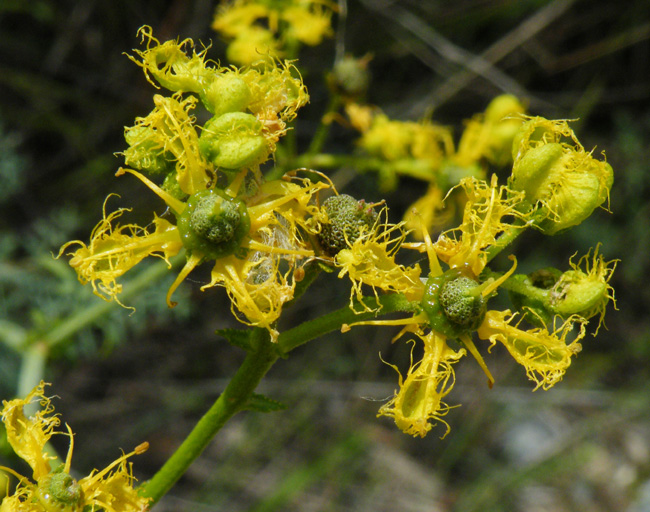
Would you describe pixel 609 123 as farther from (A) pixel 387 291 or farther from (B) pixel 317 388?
(A) pixel 387 291

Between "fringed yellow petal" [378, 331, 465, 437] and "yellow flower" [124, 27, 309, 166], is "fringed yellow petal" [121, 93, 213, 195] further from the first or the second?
"fringed yellow petal" [378, 331, 465, 437]

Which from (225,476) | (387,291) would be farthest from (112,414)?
(387,291)

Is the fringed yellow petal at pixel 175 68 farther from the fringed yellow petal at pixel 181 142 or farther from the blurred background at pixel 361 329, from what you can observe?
the blurred background at pixel 361 329

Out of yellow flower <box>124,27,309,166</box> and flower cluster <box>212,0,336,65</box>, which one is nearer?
yellow flower <box>124,27,309,166</box>

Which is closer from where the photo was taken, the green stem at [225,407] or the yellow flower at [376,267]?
the yellow flower at [376,267]

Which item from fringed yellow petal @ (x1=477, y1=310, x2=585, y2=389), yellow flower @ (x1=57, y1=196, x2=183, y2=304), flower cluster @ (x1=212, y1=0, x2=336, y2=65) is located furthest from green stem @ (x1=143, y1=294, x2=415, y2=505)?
flower cluster @ (x1=212, y1=0, x2=336, y2=65)

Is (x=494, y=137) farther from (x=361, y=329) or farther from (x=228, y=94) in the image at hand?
(x=361, y=329)

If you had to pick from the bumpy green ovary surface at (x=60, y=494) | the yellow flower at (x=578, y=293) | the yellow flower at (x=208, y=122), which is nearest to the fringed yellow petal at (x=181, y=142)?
the yellow flower at (x=208, y=122)
